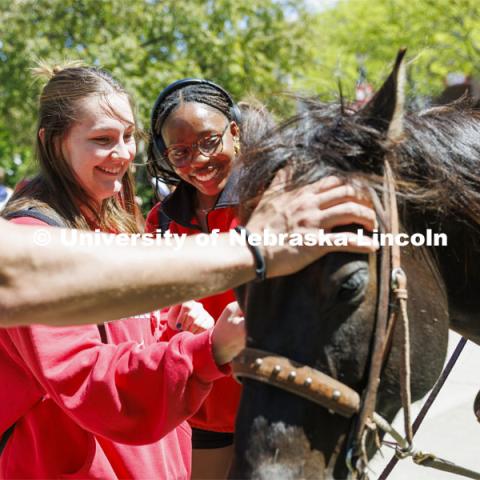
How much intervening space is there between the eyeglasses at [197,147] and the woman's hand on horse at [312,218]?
1.08 meters

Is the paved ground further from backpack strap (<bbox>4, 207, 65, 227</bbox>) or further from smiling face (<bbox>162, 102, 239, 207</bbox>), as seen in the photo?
backpack strap (<bbox>4, 207, 65, 227</bbox>)

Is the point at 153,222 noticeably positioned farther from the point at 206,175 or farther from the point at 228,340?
the point at 228,340

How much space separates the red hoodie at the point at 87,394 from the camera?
71.2 inches

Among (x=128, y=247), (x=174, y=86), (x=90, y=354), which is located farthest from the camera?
(x=174, y=86)

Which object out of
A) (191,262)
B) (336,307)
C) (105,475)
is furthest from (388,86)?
(105,475)

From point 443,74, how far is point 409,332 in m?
17.0

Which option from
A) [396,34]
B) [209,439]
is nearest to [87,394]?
[209,439]

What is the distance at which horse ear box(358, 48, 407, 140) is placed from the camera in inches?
65.6

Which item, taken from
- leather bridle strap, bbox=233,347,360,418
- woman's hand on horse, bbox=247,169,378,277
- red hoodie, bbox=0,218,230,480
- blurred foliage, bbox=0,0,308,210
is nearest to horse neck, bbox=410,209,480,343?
woman's hand on horse, bbox=247,169,378,277

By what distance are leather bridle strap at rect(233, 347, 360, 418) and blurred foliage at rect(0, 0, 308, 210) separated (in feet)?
37.2

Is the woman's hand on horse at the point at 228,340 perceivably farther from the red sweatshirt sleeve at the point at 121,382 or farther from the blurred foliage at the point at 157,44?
the blurred foliage at the point at 157,44

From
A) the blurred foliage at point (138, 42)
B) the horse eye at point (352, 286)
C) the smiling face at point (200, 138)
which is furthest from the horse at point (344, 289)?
the blurred foliage at point (138, 42)

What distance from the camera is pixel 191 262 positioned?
1.45m

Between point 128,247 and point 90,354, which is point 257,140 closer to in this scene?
point 128,247
